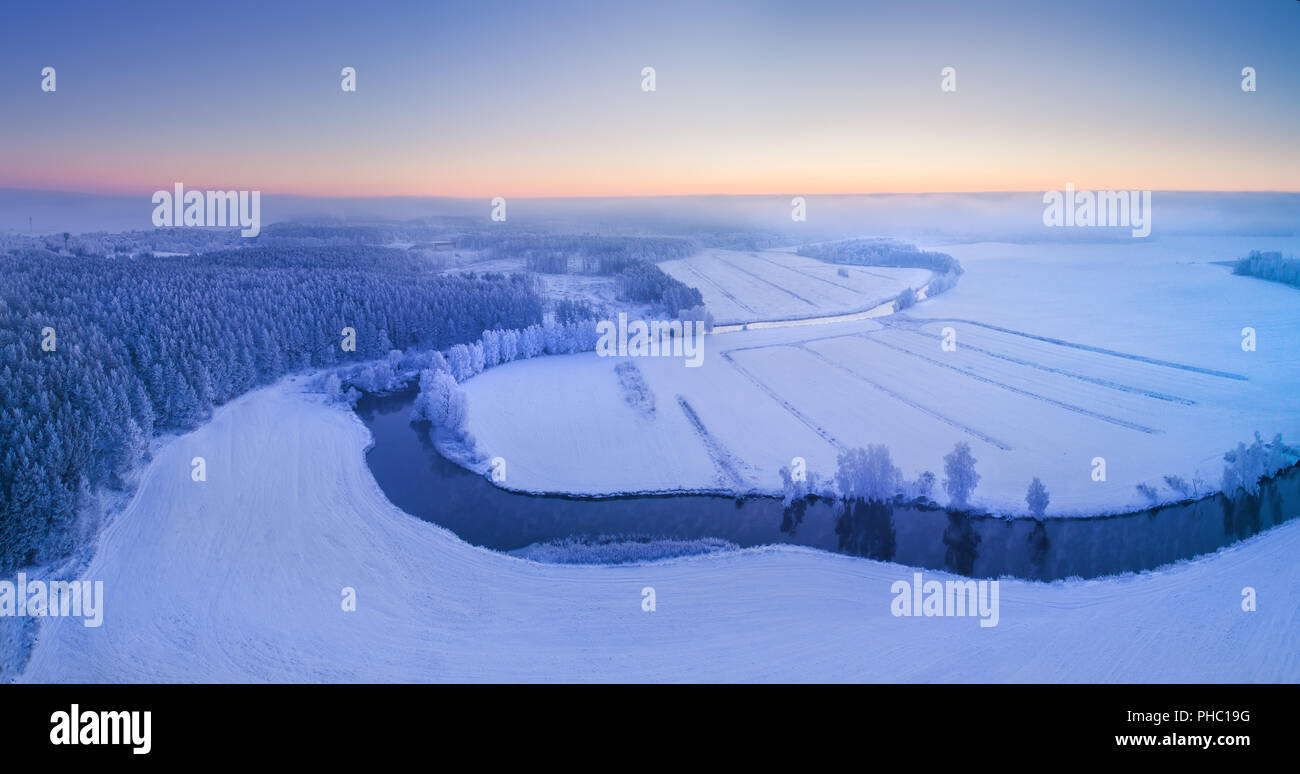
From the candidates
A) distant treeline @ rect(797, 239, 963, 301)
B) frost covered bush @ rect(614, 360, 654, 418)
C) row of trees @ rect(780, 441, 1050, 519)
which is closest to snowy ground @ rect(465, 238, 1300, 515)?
frost covered bush @ rect(614, 360, 654, 418)

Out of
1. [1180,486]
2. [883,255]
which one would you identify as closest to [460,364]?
[1180,486]

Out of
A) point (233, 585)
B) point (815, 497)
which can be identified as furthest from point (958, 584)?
point (233, 585)

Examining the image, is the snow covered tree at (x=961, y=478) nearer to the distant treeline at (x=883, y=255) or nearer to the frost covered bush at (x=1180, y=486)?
the frost covered bush at (x=1180, y=486)

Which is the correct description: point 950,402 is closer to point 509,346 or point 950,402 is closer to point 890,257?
point 509,346

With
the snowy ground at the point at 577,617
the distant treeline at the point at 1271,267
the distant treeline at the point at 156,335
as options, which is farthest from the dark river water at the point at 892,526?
the distant treeline at the point at 1271,267

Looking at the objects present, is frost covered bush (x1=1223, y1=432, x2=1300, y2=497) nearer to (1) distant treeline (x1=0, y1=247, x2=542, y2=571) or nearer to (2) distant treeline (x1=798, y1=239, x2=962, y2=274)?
(1) distant treeline (x1=0, y1=247, x2=542, y2=571)
